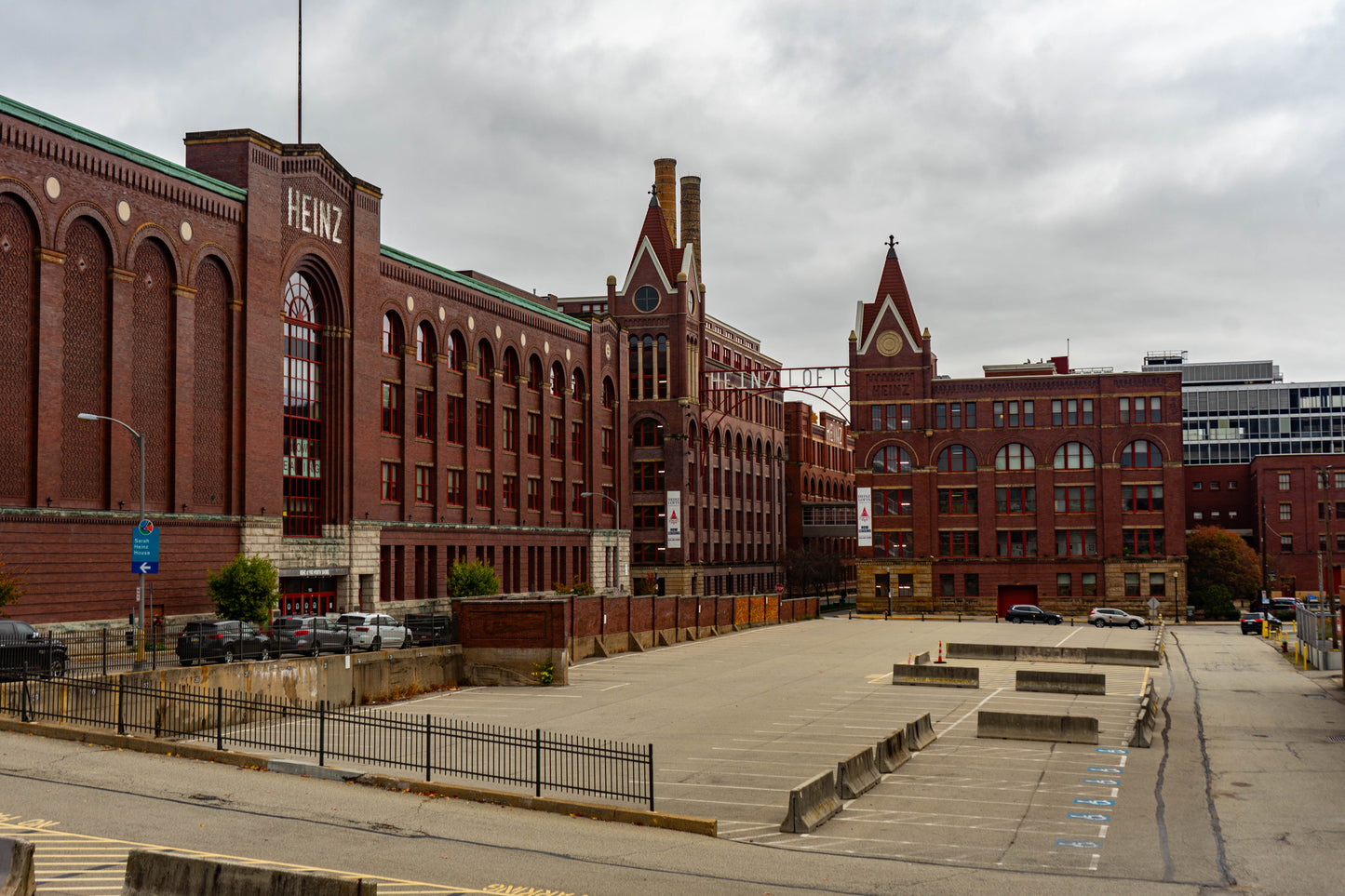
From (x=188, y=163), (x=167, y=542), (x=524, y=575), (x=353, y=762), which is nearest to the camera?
(x=353, y=762)

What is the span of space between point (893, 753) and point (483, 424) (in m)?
55.1

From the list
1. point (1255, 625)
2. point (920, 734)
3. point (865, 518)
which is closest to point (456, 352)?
point (865, 518)

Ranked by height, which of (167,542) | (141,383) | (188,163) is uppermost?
(188,163)

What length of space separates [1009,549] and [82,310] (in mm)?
73120

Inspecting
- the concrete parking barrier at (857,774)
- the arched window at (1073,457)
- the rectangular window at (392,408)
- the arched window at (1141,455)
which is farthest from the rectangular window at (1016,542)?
the concrete parking barrier at (857,774)

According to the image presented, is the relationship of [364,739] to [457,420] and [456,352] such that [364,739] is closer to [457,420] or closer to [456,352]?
[457,420]

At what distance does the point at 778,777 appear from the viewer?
2756 centimetres

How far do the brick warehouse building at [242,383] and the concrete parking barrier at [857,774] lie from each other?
34.6 metres

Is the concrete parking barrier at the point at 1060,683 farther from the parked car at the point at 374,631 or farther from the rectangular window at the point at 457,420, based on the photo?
the rectangular window at the point at 457,420

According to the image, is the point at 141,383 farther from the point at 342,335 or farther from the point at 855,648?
the point at 855,648

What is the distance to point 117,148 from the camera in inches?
2031

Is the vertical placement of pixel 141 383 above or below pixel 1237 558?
above

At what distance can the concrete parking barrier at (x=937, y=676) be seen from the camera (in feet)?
151

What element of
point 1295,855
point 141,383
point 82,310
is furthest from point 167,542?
point 1295,855
